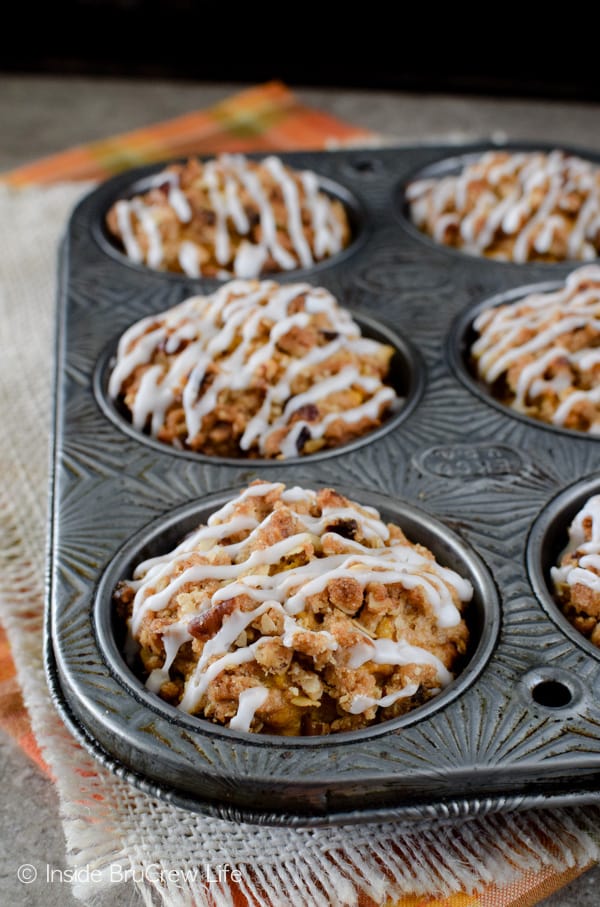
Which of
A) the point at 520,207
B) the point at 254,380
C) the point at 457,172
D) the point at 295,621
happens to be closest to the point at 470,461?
the point at 254,380

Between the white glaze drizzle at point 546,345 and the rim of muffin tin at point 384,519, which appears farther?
the white glaze drizzle at point 546,345

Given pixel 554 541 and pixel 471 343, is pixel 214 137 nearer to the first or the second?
pixel 471 343

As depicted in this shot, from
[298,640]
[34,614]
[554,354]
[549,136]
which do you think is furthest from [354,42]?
[298,640]

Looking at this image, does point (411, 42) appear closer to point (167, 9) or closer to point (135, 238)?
point (167, 9)

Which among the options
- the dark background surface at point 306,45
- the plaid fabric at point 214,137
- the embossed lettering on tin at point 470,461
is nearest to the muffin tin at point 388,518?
the embossed lettering on tin at point 470,461

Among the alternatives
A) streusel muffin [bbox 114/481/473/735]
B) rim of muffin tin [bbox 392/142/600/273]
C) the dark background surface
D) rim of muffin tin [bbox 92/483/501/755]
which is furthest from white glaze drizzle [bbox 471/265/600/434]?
the dark background surface

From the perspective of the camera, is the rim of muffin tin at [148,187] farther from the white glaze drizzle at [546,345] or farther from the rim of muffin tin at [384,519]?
the rim of muffin tin at [384,519]

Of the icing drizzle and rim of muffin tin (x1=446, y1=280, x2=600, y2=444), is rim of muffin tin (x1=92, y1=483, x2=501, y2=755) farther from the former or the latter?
rim of muffin tin (x1=446, y1=280, x2=600, y2=444)
